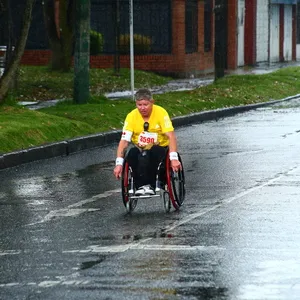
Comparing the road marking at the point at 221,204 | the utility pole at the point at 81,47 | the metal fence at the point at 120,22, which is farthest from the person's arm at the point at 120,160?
the metal fence at the point at 120,22

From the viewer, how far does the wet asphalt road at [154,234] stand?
8547mm

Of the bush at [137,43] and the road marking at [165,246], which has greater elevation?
the bush at [137,43]

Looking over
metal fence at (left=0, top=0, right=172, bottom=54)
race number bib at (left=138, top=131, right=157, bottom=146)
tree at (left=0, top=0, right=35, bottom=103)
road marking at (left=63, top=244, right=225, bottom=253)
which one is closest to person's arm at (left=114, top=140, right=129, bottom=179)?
race number bib at (left=138, top=131, right=157, bottom=146)

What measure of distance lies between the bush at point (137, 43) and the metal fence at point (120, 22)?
0.27 metres

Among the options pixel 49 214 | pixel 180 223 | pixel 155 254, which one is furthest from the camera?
pixel 49 214

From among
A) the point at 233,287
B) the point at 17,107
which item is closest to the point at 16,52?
the point at 17,107

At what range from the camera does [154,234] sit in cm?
1105

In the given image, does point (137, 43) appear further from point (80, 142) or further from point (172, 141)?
point (172, 141)

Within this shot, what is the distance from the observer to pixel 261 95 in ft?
109

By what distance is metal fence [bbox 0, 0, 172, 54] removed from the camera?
4397 centimetres

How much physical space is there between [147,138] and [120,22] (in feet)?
106

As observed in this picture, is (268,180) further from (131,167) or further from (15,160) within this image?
(15,160)

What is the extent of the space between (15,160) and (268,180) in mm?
4470

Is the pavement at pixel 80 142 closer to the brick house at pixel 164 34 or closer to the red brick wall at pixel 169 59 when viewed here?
the red brick wall at pixel 169 59
